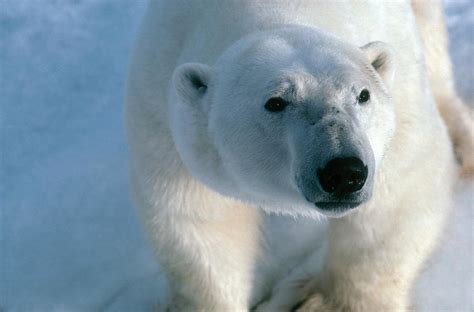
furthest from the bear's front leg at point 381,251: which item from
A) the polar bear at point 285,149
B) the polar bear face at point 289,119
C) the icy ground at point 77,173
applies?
the polar bear face at point 289,119

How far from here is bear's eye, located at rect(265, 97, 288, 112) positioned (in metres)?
2.14

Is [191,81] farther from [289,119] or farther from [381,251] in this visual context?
[381,251]

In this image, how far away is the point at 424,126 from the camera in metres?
2.64

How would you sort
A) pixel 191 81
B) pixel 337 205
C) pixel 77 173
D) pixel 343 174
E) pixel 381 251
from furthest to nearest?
pixel 77 173
pixel 381 251
pixel 191 81
pixel 337 205
pixel 343 174

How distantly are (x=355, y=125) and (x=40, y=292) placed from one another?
6.17ft

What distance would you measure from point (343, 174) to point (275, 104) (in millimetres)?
329

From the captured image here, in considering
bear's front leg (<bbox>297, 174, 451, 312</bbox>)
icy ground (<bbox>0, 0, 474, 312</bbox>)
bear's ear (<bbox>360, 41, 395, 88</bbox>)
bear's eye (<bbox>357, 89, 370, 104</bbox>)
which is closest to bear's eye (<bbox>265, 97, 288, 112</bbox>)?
bear's eye (<bbox>357, 89, 370, 104</bbox>)

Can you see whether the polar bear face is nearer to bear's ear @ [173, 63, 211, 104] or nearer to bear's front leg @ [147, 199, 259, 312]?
bear's ear @ [173, 63, 211, 104]

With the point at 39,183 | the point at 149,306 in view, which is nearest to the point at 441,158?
the point at 149,306

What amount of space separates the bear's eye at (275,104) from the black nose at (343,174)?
0.88ft

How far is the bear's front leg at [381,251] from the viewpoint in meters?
2.77

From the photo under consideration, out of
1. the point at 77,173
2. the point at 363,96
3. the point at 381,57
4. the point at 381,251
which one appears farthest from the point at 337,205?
the point at 77,173

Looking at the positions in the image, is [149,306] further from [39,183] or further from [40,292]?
[39,183]

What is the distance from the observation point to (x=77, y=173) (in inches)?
155
